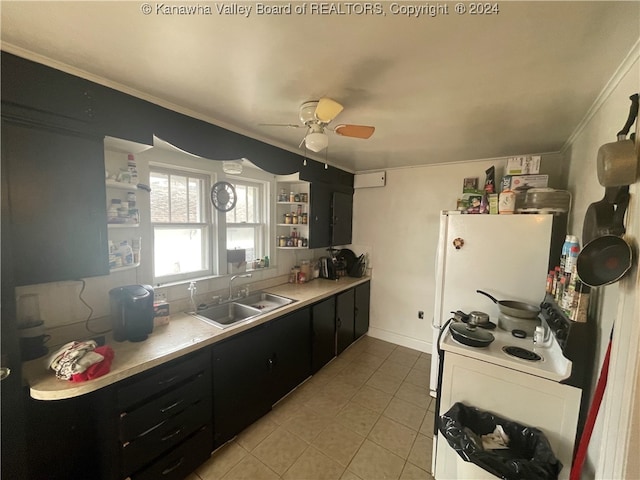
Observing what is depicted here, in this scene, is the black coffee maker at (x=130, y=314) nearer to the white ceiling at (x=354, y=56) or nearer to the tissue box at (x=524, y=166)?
the white ceiling at (x=354, y=56)

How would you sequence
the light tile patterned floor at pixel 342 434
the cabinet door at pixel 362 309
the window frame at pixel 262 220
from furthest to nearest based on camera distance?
the cabinet door at pixel 362 309 < the window frame at pixel 262 220 < the light tile patterned floor at pixel 342 434

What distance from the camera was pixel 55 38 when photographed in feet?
3.41

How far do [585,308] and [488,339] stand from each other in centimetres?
47

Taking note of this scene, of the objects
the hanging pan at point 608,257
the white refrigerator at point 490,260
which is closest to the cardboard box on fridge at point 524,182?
the white refrigerator at point 490,260

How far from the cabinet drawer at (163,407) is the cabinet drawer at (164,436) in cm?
3

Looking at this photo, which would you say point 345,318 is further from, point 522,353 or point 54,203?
point 54,203

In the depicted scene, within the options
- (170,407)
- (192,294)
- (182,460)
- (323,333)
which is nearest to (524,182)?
(323,333)

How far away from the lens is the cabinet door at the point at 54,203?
1.12m

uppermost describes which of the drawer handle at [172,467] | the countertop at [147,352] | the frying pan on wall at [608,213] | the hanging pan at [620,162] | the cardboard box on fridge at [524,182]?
the cardboard box on fridge at [524,182]

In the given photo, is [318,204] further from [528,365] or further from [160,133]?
[528,365]

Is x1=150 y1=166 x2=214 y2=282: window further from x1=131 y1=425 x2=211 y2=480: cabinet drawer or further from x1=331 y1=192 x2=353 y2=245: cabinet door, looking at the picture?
x1=331 y1=192 x2=353 y2=245: cabinet door

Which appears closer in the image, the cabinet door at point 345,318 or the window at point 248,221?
the window at point 248,221

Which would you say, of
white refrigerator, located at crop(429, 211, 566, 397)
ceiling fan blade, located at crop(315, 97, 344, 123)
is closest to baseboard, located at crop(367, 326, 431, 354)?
white refrigerator, located at crop(429, 211, 566, 397)

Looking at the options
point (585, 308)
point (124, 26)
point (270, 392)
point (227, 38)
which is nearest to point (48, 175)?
point (124, 26)
